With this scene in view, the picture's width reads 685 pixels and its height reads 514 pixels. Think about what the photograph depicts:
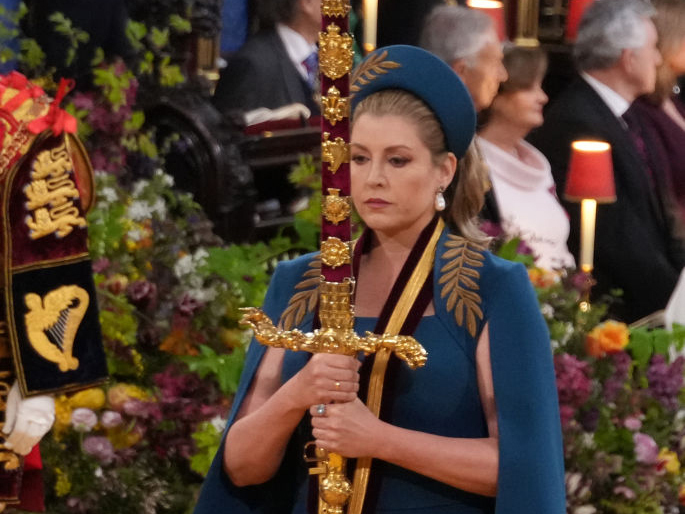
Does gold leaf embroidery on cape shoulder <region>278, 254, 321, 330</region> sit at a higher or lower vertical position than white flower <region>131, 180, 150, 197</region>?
higher

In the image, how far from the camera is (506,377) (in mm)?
2404

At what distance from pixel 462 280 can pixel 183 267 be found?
1.91 metres

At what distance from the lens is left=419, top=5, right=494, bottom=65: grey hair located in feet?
16.3

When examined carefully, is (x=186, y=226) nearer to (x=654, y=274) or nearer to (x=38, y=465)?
(x=38, y=465)

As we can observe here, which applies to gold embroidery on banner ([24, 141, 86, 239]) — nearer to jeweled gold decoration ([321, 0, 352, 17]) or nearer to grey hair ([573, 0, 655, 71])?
jeweled gold decoration ([321, 0, 352, 17])

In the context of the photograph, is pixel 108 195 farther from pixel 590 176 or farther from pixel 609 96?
pixel 609 96

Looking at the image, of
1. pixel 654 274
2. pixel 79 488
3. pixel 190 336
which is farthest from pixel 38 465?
pixel 654 274

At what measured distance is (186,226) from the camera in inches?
182

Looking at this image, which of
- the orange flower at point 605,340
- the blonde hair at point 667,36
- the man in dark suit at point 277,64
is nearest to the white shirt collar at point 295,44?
the man in dark suit at point 277,64

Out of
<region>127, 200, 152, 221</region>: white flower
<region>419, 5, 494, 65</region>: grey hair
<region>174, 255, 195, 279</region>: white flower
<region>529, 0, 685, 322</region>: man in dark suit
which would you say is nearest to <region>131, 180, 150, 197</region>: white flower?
<region>127, 200, 152, 221</region>: white flower

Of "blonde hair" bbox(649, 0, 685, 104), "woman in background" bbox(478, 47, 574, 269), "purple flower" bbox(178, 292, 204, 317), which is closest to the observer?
"purple flower" bbox(178, 292, 204, 317)

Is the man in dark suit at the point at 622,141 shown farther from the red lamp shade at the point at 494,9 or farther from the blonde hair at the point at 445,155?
the blonde hair at the point at 445,155

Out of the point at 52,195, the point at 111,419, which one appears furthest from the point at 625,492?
the point at 52,195

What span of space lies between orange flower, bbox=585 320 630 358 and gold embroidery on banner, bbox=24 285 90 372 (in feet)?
4.78
